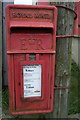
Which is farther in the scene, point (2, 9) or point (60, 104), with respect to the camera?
point (2, 9)

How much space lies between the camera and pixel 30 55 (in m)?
1.69

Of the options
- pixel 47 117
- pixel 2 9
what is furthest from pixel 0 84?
pixel 47 117

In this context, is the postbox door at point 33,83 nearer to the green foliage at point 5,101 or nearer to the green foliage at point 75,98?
the green foliage at point 75,98

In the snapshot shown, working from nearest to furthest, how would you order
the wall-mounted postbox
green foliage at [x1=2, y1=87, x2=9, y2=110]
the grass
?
the wall-mounted postbox, the grass, green foliage at [x1=2, y1=87, x2=9, y2=110]

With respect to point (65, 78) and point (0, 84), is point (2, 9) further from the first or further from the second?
point (65, 78)

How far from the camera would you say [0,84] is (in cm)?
376

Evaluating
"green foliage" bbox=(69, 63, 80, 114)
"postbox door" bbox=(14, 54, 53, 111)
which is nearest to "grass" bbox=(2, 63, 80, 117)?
"green foliage" bbox=(69, 63, 80, 114)

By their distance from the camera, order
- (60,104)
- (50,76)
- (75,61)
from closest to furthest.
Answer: (50,76)
(60,104)
(75,61)

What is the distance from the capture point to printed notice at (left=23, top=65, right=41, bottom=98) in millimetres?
1724

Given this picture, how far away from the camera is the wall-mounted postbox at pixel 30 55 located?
5.38 feet

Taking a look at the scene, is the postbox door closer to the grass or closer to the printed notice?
the printed notice

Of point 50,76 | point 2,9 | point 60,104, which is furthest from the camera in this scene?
point 2,9

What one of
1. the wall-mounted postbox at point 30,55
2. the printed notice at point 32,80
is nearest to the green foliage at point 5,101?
the wall-mounted postbox at point 30,55

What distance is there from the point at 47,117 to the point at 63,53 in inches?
31.2
